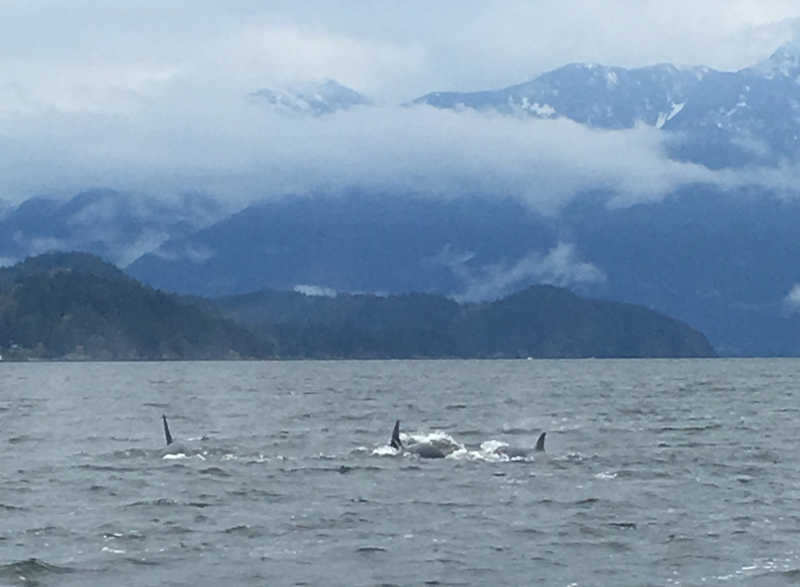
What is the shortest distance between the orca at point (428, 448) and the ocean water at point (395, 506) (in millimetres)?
588

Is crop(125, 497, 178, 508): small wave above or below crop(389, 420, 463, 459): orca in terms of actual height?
below

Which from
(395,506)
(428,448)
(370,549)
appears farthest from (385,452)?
(370,549)

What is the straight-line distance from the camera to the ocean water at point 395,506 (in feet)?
131

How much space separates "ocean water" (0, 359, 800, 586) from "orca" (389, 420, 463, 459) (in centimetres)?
59

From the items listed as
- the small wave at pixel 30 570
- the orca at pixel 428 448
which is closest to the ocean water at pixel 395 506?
the small wave at pixel 30 570

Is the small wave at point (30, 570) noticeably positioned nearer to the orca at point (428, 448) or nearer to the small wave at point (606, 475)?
the small wave at point (606, 475)

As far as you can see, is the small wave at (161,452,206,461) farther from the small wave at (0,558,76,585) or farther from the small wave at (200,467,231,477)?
the small wave at (0,558,76,585)

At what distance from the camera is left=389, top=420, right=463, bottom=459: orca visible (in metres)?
68.2

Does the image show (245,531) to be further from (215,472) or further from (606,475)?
(606,475)

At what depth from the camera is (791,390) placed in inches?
6767

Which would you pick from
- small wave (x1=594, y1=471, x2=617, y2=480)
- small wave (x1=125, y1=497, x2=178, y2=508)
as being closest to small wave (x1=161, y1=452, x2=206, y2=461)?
small wave (x1=125, y1=497, x2=178, y2=508)

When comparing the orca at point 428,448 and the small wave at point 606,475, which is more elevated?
the orca at point 428,448

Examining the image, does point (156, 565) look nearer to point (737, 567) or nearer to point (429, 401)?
point (737, 567)

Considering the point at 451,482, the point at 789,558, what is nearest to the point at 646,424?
the point at 451,482
